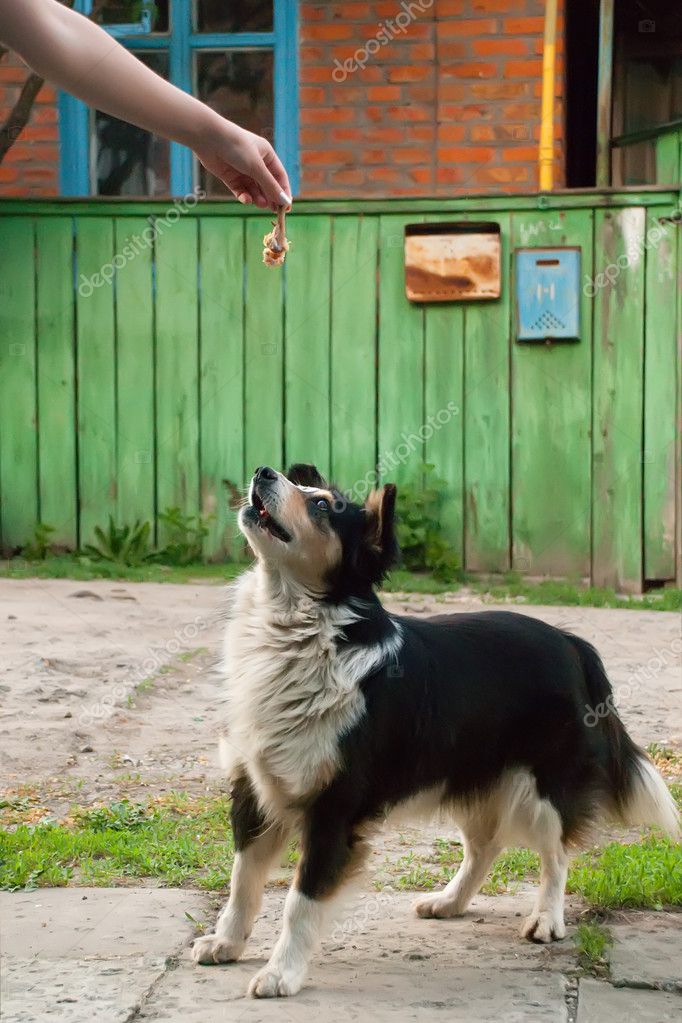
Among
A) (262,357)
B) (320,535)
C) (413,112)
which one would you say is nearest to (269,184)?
(320,535)

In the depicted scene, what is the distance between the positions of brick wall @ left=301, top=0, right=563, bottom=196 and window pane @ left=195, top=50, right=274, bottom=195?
33cm

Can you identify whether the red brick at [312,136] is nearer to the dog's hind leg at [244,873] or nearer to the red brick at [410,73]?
the red brick at [410,73]

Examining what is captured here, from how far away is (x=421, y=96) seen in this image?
9.34 meters

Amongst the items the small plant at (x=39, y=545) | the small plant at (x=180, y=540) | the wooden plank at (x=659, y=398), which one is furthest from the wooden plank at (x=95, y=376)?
the wooden plank at (x=659, y=398)

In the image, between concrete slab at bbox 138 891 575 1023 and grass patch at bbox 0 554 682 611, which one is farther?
grass patch at bbox 0 554 682 611

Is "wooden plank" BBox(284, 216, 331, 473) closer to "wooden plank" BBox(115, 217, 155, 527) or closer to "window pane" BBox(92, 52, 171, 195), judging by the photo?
"wooden plank" BBox(115, 217, 155, 527)

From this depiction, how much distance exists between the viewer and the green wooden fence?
28.4ft

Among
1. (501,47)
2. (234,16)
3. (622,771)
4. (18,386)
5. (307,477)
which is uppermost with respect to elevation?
(234,16)

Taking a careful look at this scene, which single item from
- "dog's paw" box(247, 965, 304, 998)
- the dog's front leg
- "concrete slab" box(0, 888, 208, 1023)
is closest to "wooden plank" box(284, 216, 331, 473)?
"concrete slab" box(0, 888, 208, 1023)

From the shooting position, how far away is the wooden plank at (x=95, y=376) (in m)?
8.98

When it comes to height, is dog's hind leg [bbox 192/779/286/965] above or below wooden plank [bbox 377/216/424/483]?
below

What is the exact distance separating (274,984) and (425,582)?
17.7 feet

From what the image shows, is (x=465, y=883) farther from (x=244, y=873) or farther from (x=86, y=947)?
(x=86, y=947)

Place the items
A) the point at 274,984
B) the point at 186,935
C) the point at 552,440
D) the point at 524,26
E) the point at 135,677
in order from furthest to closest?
the point at 524,26
the point at 552,440
the point at 135,677
the point at 186,935
the point at 274,984
